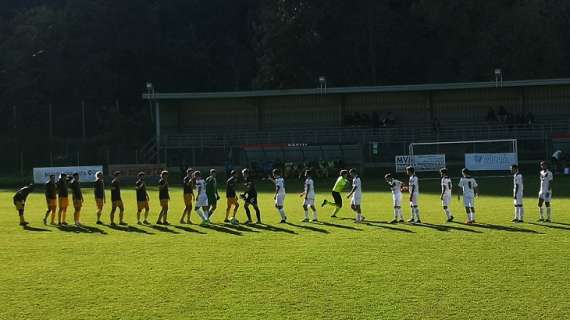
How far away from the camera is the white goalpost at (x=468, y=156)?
4556 centimetres

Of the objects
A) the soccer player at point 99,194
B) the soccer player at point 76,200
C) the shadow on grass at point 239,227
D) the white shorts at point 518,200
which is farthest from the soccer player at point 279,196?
the white shorts at point 518,200

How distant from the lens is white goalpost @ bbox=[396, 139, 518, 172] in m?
45.6

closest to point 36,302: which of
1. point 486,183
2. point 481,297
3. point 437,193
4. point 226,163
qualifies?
point 481,297

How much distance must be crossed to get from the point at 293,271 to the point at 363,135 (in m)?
42.6

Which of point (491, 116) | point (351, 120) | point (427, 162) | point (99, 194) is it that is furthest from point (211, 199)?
point (491, 116)

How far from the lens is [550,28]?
67.0 m

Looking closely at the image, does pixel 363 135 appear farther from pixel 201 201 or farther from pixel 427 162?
pixel 201 201

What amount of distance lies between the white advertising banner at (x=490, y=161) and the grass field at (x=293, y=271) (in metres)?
23.1

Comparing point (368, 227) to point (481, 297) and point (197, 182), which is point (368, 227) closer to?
point (197, 182)

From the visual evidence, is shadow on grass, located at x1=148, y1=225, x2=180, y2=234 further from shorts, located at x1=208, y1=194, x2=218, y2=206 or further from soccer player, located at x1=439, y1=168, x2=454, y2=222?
soccer player, located at x1=439, y1=168, x2=454, y2=222

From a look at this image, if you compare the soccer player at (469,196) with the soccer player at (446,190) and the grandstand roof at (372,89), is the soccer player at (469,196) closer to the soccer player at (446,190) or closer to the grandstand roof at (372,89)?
the soccer player at (446,190)

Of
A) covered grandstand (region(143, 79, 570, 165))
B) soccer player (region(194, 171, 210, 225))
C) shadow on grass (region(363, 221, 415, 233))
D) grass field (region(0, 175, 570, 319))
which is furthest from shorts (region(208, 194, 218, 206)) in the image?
covered grandstand (region(143, 79, 570, 165))

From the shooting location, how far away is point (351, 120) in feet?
194

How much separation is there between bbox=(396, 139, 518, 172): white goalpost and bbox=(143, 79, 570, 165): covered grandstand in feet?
8.16
